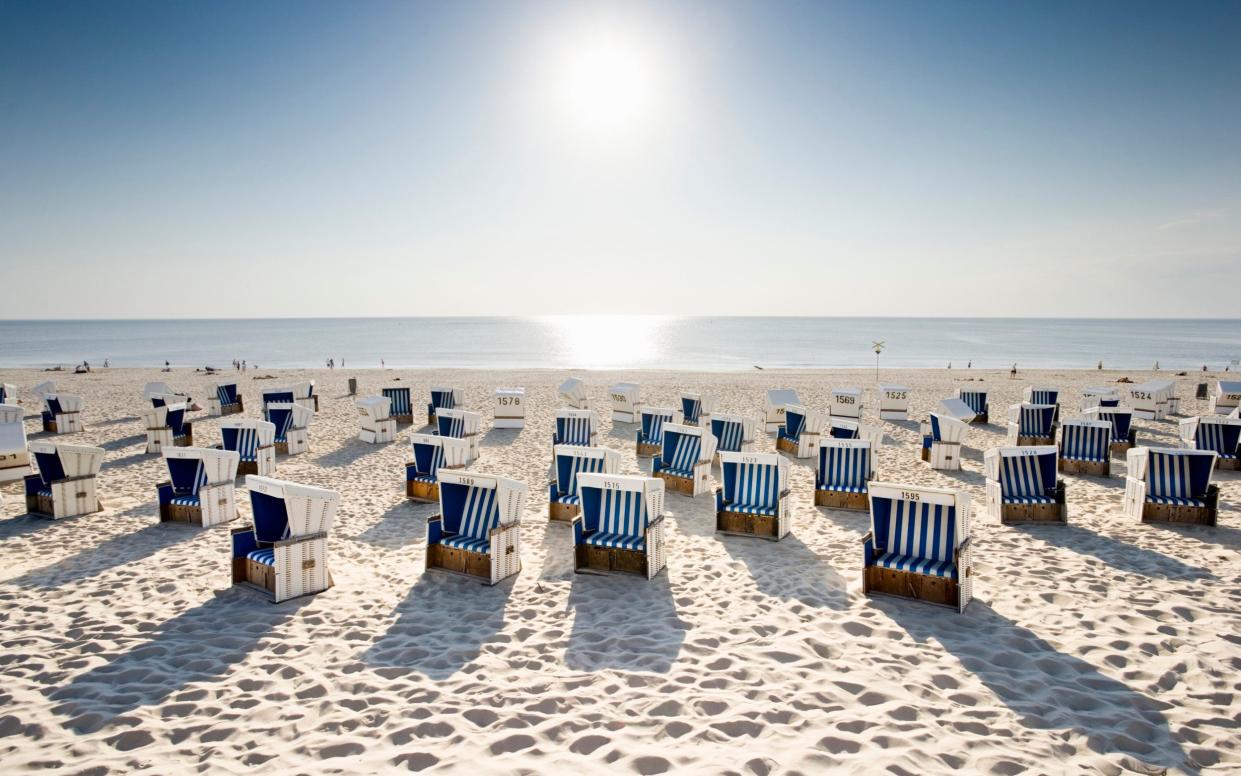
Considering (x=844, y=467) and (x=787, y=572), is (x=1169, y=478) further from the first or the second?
(x=787, y=572)

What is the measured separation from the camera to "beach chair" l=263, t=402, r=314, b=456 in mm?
14484

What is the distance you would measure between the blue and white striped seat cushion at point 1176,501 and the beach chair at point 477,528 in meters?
9.19

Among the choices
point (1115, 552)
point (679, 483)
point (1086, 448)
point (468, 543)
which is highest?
point (1086, 448)

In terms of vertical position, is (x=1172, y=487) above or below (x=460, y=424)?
below

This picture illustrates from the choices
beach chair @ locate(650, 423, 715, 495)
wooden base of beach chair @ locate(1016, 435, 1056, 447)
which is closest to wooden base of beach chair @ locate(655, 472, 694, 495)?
beach chair @ locate(650, 423, 715, 495)

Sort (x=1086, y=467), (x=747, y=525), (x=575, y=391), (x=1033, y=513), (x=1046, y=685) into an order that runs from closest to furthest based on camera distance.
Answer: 1. (x=1046, y=685)
2. (x=747, y=525)
3. (x=1033, y=513)
4. (x=1086, y=467)
5. (x=575, y=391)

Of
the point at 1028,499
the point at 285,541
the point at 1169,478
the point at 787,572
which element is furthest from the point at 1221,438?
the point at 285,541

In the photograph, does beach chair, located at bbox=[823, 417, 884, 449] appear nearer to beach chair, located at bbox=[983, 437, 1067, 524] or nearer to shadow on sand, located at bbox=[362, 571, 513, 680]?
beach chair, located at bbox=[983, 437, 1067, 524]

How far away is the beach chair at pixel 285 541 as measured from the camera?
6496 mm

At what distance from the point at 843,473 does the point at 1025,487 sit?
2610mm

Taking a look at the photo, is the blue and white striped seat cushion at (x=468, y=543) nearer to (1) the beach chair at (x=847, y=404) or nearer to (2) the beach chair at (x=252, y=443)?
(2) the beach chair at (x=252, y=443)

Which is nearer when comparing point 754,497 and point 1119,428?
point 754,497

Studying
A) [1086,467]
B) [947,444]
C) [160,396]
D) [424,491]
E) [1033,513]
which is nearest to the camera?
[1033,513]

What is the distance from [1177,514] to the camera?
29.0 ft
